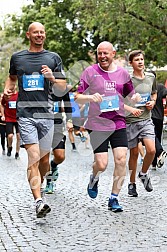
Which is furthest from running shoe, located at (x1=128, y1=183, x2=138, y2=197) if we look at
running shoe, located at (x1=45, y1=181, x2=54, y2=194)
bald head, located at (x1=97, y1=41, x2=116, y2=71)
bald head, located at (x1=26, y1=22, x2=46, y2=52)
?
bald head, located at (x1=26, y1=22, x2=46, y2=52)

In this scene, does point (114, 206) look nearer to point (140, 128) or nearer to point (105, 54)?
point (140, 128)

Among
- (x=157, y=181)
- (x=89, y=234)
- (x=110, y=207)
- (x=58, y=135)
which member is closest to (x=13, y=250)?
(x=89, y=234)

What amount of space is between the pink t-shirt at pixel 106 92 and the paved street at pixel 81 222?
0.98 metres

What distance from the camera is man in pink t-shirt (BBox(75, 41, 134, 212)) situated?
7.51 meters

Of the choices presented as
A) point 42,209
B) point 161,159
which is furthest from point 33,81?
point 161,159

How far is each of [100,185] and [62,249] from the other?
4.27m

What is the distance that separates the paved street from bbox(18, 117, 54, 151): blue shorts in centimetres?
79

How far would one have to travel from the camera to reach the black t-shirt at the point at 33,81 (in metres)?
7.19

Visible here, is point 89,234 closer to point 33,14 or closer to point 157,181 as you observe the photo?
point 157,181

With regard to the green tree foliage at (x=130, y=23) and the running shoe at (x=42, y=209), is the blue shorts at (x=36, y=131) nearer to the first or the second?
the running shoe at (x=42, y=209)

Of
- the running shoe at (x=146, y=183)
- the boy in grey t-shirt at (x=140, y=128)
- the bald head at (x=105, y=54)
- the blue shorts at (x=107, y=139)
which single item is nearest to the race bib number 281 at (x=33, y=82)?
the bald head at (x=105, y=54)

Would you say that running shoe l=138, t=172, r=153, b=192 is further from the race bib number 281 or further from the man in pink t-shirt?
the race bib number 281

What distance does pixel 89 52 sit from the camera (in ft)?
141

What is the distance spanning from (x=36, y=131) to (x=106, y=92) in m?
0.91
